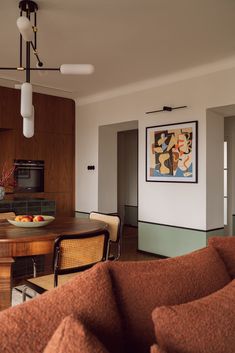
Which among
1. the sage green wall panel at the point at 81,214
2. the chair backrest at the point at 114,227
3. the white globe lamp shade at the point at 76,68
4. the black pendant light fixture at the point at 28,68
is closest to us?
the black pendant light fixture at the point at 28,68

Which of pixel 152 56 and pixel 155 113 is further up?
pixel 152 56

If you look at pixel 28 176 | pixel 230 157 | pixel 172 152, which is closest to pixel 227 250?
pixel 172 152

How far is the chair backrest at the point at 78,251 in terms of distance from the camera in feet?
6.98

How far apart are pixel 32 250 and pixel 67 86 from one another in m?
3.65

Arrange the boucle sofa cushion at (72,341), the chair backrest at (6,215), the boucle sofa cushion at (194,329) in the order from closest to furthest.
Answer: the boucle sofa cushion at (72,341)
the boucle sofa cushion at (194,329)
the chair backrest at (6,215)

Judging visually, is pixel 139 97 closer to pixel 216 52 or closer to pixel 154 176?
pixel 154 176

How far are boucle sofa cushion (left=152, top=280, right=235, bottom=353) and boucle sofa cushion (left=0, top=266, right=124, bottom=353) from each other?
13cm

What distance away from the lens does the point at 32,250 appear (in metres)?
2.18

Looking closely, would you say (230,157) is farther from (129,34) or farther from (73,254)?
(73,254)

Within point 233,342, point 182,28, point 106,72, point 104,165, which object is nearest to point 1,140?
point 104,165

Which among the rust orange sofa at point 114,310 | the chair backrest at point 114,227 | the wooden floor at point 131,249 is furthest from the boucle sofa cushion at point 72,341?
the wooden floor at point 131,249

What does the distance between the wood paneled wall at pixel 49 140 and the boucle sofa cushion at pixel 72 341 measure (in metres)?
4.90

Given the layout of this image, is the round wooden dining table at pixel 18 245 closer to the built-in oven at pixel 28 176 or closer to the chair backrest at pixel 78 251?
the chair backrest at pixel 78 251

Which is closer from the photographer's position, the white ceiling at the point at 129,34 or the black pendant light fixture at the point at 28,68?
the black pendant light fixture at the point at 28,68
